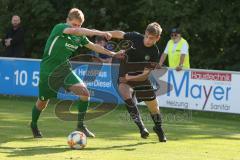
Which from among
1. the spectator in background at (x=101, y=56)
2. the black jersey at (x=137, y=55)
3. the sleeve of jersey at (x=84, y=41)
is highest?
the sleeve of jersey at (x=84, y=41)

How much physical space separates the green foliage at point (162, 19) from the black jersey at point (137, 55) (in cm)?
877

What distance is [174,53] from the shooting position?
52.7ft

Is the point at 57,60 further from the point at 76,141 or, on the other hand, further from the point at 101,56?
the point at 101,56

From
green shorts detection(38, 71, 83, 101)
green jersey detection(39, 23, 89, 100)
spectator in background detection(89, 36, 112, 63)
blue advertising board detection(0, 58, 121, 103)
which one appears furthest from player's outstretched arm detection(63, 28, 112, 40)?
spectator in background detection(89, 36, 112, 63)

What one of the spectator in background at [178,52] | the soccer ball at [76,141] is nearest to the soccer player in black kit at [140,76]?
the soccer ball at [76,141]

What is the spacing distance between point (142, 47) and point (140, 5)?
33.6ft

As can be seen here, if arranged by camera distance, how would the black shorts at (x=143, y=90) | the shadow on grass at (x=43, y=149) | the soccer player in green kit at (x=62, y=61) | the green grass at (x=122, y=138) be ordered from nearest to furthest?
the shadow on grass at (x=43, y=149)
the green grass at (x=122, y=138)
the soccer player in green kit at (x=62, y=61)
the black shorts at (x=143, y=90)

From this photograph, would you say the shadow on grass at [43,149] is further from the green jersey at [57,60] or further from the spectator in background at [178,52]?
the spectator in background at [178,52]

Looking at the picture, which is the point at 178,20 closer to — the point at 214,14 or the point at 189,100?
the point at 214,14

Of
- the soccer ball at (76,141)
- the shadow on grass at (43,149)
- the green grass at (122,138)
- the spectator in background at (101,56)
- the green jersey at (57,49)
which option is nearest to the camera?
the shadow on grass at (43,149)

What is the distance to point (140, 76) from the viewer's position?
35.1 ft

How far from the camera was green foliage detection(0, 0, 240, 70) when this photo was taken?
19.7 metres

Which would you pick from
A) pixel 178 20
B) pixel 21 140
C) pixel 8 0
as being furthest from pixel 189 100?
pixel 8 0

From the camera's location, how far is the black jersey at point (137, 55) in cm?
1048
